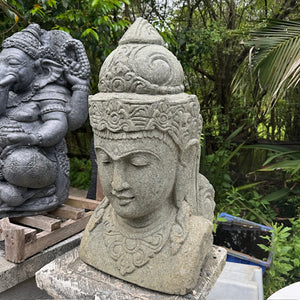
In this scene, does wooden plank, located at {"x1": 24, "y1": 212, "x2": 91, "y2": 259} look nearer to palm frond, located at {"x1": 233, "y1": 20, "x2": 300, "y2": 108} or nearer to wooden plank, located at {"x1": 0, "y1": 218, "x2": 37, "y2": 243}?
Answer: wooden plank, located at {"x1": 0, "y1": 218, "x2": 37, "y2": 243}

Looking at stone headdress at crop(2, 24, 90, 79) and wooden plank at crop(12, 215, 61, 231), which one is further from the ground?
stone headdress at crop(2, 24, 90, 79)

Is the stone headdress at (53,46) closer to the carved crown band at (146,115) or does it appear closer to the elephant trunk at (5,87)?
the elephant trunk at (5,87)

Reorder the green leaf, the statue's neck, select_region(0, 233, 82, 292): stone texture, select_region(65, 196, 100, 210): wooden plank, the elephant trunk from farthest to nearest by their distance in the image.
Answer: the green leaf → select_region(65, 196, 100, 210): wooden plank → the elephant trunk → select_region(0, 233, 82, 292): stone texture → the statue's neck

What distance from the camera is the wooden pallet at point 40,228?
1939mm

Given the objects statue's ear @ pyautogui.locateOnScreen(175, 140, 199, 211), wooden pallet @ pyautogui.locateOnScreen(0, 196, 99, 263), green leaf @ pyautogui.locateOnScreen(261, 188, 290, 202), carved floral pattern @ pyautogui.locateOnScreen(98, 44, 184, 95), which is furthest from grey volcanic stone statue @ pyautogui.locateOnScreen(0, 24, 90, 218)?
green leaf @ pyautogui.locateOnScreen(261, 188, 290, 202)

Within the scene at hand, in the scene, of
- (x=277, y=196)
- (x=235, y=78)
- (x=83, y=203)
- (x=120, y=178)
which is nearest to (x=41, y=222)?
(x=83, y=203)

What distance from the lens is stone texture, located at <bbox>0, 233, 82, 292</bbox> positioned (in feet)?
6.24

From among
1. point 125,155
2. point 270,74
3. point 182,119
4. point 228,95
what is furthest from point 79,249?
point 228,95

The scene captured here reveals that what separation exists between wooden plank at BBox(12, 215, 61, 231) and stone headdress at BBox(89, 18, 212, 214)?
38.0 inches

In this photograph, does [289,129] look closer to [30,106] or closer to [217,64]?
[217,64]

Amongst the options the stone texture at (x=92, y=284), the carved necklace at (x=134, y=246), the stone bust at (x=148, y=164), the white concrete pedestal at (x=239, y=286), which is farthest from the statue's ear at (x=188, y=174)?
the white concrete pedestal at (x=239, y=286)

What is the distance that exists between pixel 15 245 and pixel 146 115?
1.25 metres

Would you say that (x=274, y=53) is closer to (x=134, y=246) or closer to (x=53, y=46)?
(x=53, y=46)

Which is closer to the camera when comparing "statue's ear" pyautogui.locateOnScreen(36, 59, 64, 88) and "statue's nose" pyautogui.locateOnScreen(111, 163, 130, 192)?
"statue's nose" pyautogui.locateOnScreen(111, 163, 130, 192)
